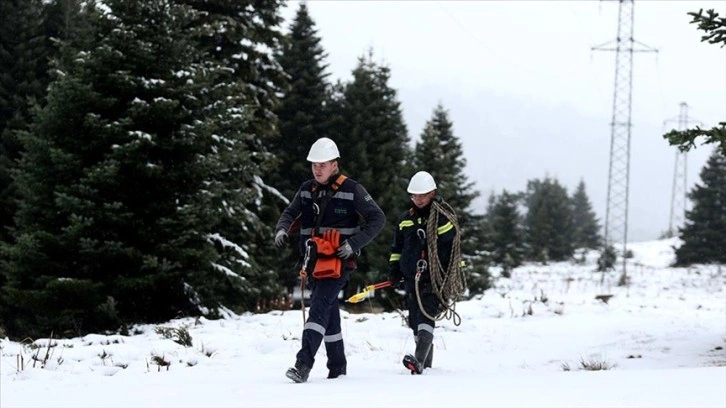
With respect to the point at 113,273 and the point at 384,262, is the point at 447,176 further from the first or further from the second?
the point at 113,273

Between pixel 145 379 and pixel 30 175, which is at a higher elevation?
pixel 30 175

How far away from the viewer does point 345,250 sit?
6035 mm

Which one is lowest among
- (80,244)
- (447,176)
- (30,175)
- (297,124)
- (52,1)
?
(80,244)

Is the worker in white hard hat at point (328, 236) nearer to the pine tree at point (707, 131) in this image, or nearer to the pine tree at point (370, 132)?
the pine tree at point (707, 131)

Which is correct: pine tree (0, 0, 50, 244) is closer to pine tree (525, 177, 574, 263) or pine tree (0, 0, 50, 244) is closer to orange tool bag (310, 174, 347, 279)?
orange tool bag (310, 174, 347, 279)

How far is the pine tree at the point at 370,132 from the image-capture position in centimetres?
3281

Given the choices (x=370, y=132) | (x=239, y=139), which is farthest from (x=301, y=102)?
(x=239, y=139)

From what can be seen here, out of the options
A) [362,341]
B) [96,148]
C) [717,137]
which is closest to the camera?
[717,137]

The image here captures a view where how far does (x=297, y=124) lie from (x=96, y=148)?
2126cm

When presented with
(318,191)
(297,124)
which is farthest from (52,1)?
(318,191)

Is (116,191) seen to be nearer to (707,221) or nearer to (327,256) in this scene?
(327,256)

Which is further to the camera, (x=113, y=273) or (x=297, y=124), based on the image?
(x=297, y=124)

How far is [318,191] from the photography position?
632 centimetres

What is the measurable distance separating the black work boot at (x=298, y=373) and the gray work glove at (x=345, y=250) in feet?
3.27
